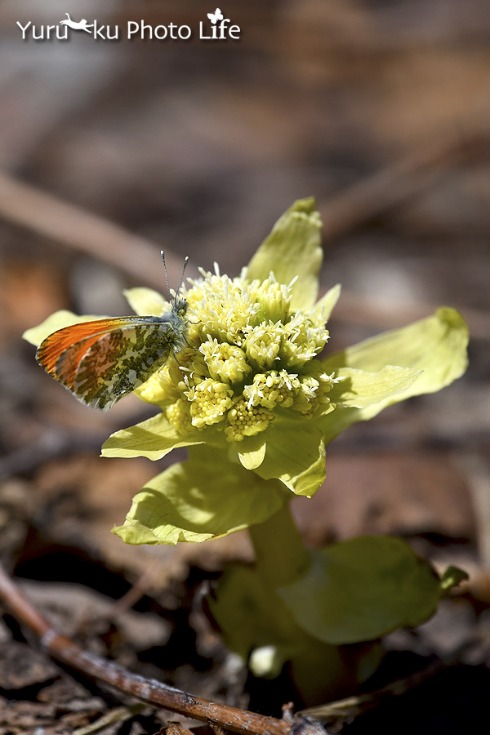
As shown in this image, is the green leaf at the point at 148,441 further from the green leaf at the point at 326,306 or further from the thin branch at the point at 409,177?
the thin branch at the point at 409,177

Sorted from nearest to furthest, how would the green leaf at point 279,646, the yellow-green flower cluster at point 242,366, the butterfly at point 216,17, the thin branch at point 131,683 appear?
the thin branch at point 131,683
the yellow-green flower cluster at point 242,366
the green leaf at point 279,646
the butterfly at point 216,17

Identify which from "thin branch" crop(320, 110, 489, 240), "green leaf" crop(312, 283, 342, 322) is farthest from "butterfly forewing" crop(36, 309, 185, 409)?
"thin branch" crop(320, 110, 489, 240)

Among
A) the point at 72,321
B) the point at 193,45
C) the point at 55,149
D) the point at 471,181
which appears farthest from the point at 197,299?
the point at 193,45

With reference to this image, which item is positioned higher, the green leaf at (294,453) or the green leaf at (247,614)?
the green leaf at (294,453)

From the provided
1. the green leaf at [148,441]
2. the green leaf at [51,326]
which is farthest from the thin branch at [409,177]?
the green leaf at [148,441]

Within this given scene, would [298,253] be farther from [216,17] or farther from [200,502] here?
[216,17]

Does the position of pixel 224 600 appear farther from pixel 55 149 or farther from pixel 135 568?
pixel 55 149

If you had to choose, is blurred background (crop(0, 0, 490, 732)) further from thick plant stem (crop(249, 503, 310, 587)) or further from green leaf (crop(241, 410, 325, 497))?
green leaf (crop(241, 410, 325, 497))
